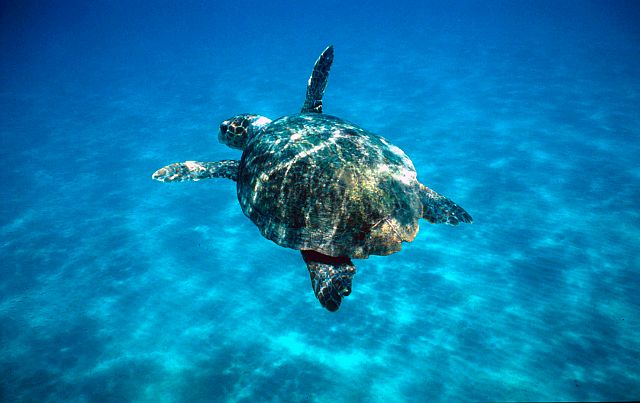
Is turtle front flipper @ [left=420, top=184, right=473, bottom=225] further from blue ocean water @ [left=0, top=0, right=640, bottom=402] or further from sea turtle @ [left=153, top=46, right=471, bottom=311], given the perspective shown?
blue ocean water @ [left=0, top=0, right=640, bottom=402]

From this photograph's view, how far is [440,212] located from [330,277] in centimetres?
232

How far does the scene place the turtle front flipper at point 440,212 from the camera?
5613 millimetres

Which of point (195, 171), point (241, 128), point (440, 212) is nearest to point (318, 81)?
point (241, 128)

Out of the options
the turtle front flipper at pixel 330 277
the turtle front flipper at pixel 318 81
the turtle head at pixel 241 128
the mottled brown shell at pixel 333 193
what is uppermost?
the turtle front flipper at pixel 318 81

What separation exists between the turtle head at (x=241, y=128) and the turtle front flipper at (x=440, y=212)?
415cm

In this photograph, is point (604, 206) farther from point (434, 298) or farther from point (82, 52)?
point (82, 52)

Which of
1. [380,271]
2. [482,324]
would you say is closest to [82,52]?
[380,271]

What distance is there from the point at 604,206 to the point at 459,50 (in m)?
27.1

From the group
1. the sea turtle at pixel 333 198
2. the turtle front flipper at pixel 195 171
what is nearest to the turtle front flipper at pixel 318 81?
the sea turtle at pixel 333 198

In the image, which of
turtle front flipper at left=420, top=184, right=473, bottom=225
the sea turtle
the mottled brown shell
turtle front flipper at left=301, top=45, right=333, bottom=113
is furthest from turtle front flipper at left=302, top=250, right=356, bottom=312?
turtle front flipper at left=301, top=45, right=333, bottom=113

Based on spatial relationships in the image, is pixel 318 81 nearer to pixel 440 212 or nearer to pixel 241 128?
pixel 241 128

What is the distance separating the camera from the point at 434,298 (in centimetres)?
954

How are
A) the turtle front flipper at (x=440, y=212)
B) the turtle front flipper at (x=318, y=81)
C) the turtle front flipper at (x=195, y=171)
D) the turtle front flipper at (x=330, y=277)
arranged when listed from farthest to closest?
the turtle front flipper at (x=318, y=81)
the turtle front flipper at (x=195, y=171)
the turtle front flipper at (x=440, y=212)
the turtle front flipper at (x=330, y=277)

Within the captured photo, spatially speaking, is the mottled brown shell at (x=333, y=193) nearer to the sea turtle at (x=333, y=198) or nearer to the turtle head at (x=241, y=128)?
the sea turtle at (x=333, y=198)
